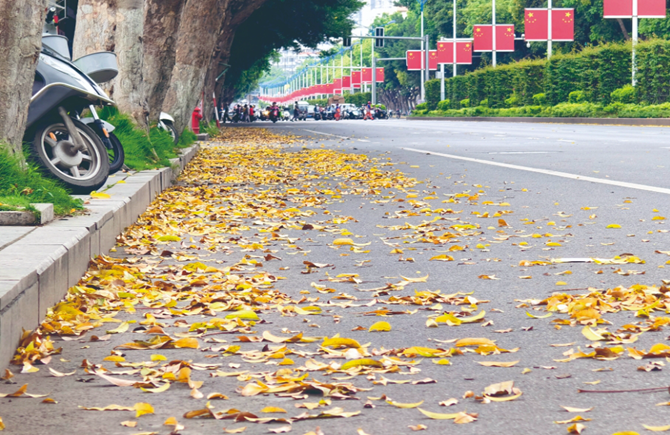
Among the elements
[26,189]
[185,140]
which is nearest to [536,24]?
[185,140]

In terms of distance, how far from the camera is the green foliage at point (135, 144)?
12.2 meters

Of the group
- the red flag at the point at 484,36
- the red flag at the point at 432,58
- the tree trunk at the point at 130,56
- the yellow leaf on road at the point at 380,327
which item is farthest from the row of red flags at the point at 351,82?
the yellow leaf on road at the point at 380,327

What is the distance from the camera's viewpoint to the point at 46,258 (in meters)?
4.79

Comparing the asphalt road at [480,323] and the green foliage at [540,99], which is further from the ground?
the green foliage at [540,99]

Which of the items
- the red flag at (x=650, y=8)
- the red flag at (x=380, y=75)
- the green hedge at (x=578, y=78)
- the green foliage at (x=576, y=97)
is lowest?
the green foliage at (x=576, y=97)

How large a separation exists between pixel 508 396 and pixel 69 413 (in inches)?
58.7

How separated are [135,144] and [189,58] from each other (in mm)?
9804

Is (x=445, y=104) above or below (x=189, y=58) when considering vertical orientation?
below

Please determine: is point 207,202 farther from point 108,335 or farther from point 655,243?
point 108,335

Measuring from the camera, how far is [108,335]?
463cm

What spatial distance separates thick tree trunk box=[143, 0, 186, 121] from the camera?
16094 millimetres

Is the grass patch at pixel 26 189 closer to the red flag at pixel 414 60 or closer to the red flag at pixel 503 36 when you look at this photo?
the red flag at pixel 503 36

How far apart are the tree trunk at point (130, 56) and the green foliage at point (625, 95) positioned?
31942 millimetres

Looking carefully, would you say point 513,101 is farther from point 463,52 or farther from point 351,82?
point 351,82
